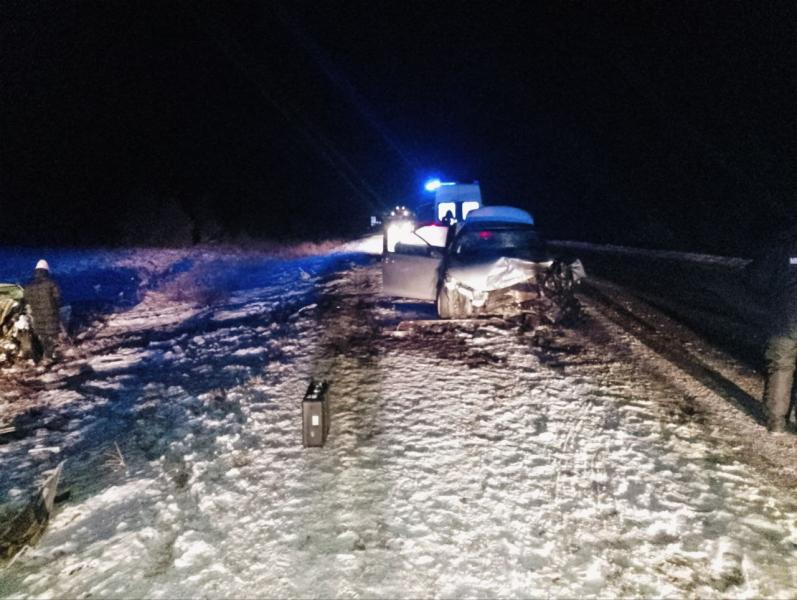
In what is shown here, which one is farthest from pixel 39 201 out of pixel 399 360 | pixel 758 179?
pixel 758 179

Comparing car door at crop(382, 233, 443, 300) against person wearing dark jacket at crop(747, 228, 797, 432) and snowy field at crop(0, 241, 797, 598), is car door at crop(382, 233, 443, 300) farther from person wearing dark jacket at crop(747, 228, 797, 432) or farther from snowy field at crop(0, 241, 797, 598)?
person wearing dark jacket at crop(747, 228, 797, 432)

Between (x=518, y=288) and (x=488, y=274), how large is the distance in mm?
506

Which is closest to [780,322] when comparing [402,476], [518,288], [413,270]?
[402,476]

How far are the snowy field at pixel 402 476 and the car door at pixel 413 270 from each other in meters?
1.30

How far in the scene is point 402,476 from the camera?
411cm

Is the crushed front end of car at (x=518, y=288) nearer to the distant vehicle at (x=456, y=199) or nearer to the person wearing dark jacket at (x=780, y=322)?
the person wearing dark jacket at (x=780, y=322)

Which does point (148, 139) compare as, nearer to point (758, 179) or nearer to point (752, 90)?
point (758, 179)

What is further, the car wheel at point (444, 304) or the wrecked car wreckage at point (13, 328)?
the car wheel at point (444, 304)

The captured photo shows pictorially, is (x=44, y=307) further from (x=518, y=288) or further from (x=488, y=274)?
(x=518, y=288)

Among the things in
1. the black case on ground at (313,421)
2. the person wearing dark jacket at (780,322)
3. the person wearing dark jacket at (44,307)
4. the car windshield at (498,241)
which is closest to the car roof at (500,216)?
the car windshield at (498,241)

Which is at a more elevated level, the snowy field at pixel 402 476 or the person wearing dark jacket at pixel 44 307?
the person wearing dark jacket at pixel 44 307

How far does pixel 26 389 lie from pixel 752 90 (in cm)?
5598

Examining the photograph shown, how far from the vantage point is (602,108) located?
70.6 metres

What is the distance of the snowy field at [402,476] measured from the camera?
3.13 m
